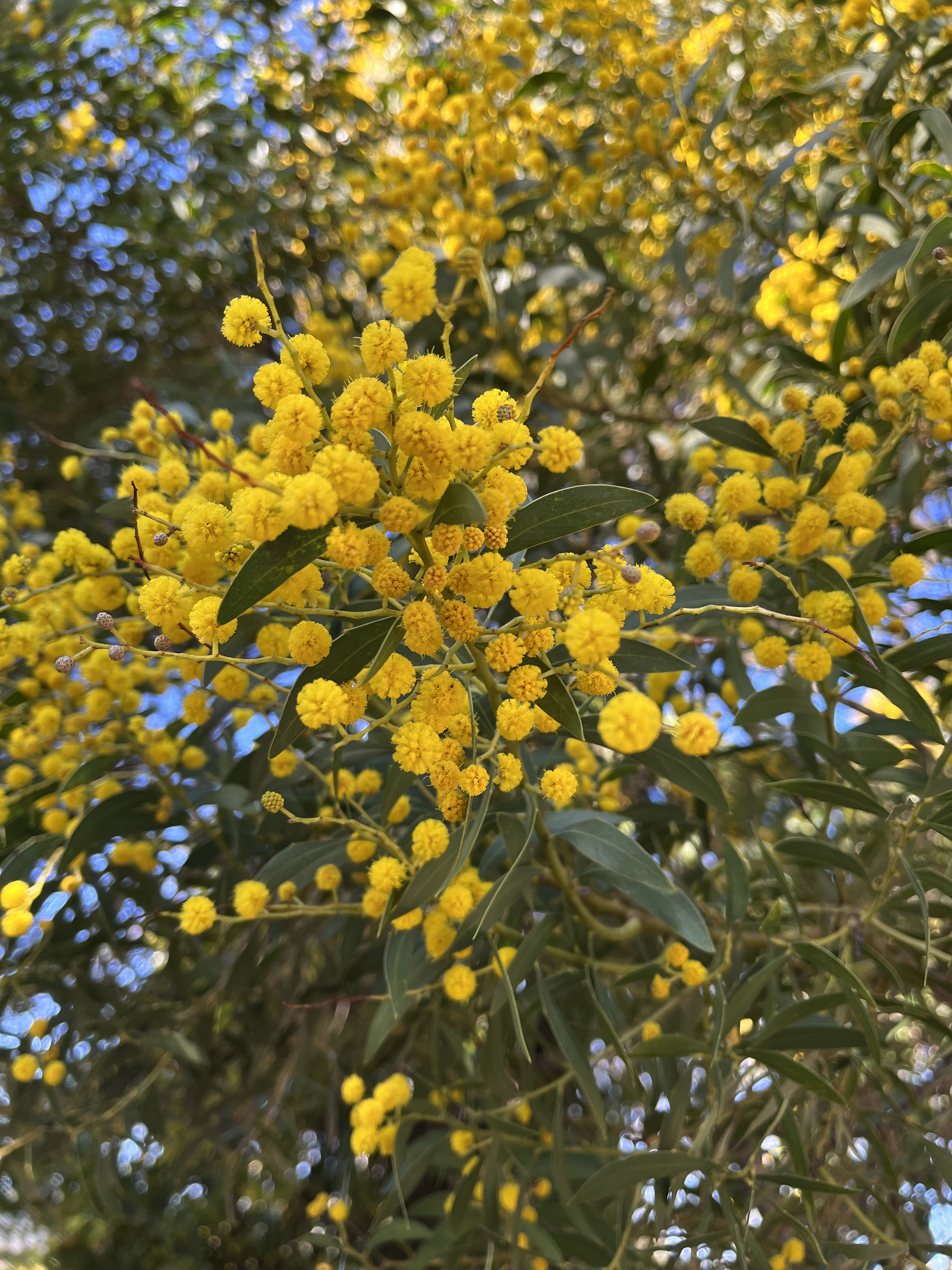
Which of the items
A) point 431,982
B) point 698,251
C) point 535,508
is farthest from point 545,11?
point 431,982

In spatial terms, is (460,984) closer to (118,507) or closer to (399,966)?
(399,966)

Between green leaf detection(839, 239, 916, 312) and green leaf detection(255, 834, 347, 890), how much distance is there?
1319mm

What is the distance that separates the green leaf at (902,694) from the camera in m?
1.17

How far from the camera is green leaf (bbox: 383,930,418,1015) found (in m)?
1.11

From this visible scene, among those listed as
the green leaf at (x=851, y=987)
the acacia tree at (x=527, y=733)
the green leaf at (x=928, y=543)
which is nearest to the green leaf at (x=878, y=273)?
the acacia tree at (x=527, y=733)

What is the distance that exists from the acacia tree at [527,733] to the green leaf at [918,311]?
1 cm

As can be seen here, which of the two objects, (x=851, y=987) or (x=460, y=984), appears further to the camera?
(x=460, y=984)

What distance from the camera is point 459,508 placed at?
77 cm

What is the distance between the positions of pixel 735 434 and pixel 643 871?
74 cm

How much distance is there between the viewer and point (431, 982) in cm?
137

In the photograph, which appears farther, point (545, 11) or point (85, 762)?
point (545, 11)

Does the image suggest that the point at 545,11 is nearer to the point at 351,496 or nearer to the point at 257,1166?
the point at 351,496

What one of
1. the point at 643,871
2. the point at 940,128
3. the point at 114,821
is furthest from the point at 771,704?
the point at 114,821

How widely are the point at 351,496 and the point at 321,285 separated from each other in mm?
2441
